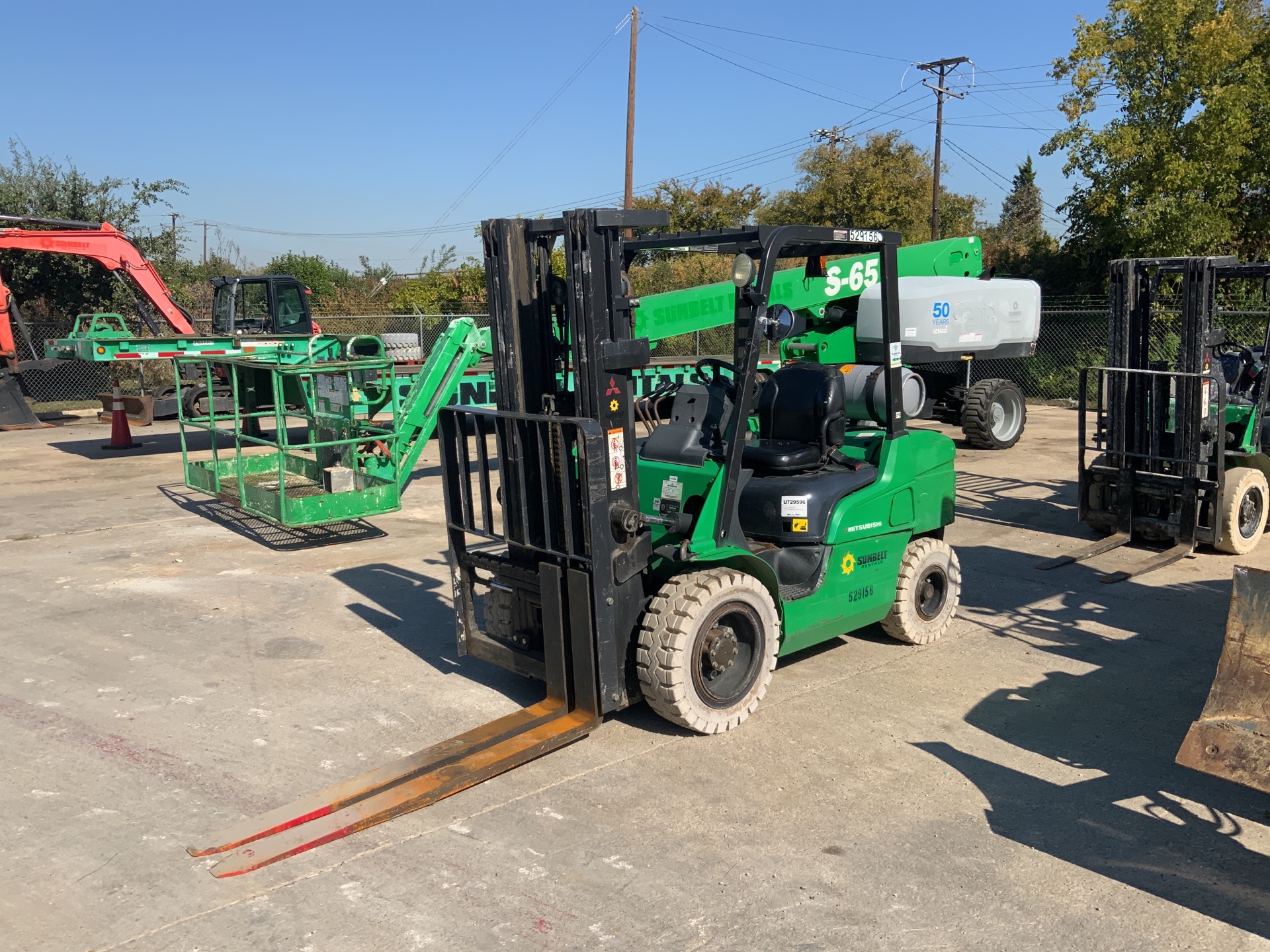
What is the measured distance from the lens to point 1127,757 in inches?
195

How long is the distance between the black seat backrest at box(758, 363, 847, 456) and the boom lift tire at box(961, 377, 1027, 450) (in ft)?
31.7

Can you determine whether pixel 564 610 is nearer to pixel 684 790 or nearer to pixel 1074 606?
pixel 684 790

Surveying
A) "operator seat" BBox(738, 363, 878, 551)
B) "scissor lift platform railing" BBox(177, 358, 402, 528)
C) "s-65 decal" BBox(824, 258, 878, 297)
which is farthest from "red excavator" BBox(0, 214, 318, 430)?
"operator seat" BBox(738, 363, 878, 551)

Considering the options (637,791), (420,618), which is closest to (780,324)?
(637,791)

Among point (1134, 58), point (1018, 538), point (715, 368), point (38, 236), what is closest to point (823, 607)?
point (715, 368)

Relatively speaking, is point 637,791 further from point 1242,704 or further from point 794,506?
point 1242,704

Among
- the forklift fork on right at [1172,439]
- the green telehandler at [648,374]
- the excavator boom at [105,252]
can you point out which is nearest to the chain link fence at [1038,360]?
the excavator boom at [105,252]

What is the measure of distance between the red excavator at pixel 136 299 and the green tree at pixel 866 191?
62.0ft

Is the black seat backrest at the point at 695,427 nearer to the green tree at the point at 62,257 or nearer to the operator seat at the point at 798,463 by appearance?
the operator seat at the point at 798,463

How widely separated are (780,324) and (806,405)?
104cm

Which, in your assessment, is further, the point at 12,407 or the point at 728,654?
the point at 12,407

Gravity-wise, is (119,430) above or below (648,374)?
below

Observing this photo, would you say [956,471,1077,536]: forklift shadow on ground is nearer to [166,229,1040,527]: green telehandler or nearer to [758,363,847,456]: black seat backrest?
[166,229,1040,527]: green telehandler

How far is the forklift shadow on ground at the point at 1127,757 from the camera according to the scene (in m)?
3.96
